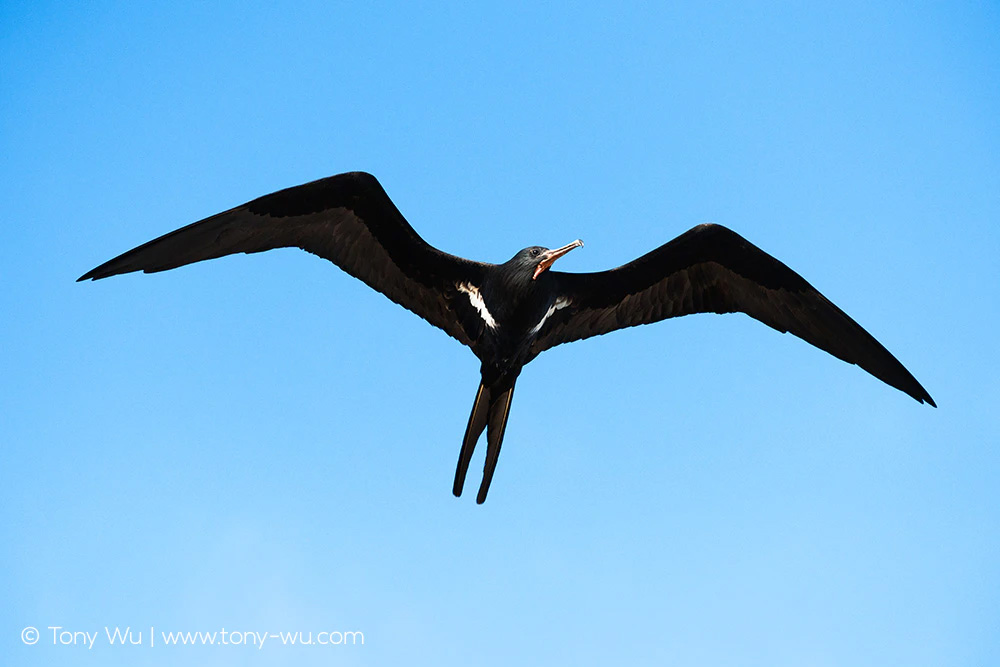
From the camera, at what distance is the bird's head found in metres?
4.87

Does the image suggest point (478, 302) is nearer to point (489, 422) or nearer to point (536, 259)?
point (536, 259)

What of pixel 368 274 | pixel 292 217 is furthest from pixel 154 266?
pixel 368 274

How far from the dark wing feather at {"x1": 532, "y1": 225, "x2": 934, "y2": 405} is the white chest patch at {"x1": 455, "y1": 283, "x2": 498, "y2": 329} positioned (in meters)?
0.42

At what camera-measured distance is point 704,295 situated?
5.58 meters

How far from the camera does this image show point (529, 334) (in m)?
5.18

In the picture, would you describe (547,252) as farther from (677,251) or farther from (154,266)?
(154,266)

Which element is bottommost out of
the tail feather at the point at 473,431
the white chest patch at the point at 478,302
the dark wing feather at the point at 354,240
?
the tail feather at the point at 473,431

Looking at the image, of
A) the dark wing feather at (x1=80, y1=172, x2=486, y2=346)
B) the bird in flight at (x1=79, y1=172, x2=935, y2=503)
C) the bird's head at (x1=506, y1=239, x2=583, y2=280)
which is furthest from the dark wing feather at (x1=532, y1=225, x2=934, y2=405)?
the dark wing feather at (x1=80, y1=172, x2=486, y2=346)

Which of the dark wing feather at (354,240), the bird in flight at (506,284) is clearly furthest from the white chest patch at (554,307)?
the dark wing feather at (354,240)

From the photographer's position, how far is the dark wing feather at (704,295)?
5391 millimetres

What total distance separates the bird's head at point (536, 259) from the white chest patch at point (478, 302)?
35 centimetres

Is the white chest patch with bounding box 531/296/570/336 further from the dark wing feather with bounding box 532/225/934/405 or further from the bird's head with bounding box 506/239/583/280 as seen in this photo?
the bird's head with bounding box 506/239/583/280

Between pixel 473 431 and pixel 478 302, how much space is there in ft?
2.86

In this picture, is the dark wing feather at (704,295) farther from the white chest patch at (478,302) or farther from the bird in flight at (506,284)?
the white chest patch at (478,302)
